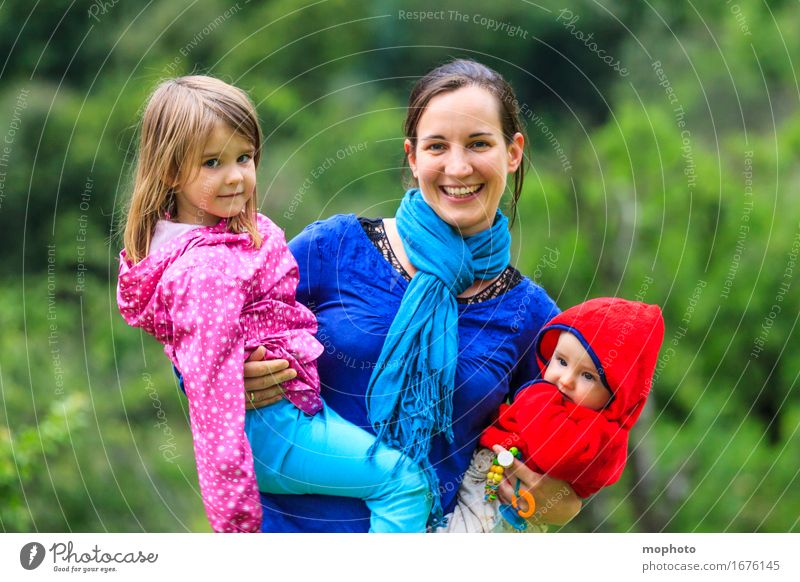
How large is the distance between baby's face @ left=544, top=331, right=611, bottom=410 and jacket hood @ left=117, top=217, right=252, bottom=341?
0.96 meters

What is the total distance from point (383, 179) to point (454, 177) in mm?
5711

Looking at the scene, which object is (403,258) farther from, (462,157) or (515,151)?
(515,151)

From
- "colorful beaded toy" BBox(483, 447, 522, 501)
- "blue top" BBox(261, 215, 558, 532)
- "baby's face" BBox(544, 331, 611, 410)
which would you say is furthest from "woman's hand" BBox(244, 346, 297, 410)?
"baby's face" BBox(544, 331, 611, 410)

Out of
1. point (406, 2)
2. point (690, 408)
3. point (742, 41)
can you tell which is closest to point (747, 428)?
point (690, 408)

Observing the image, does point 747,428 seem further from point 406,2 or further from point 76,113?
point 76,113

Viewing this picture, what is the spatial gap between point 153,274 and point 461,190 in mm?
904

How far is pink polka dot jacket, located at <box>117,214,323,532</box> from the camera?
2719 millimetres

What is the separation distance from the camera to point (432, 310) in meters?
3.08

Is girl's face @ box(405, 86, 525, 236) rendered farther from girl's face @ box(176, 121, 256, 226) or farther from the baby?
girl's face @ box(176, 121, 256, 226)

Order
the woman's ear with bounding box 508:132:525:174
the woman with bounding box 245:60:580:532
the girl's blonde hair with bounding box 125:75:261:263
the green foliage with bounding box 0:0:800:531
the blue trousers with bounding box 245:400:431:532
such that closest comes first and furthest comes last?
1. the girl's blonde hair with bounding box 125:75:261:263
2. the blue trousers with bounding box 245:400:431:532
3. the woman with bounding box 245:60:580:532
4. the woman's ear with bounding box 508:132:525:174
5. the green foliage with bounding box 0:0:800:531

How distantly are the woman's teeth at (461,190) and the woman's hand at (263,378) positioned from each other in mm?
689
